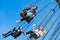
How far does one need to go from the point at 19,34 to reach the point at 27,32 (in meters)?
0.50

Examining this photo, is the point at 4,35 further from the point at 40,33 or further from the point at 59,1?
the point at 59,1

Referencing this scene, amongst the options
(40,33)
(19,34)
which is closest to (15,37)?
(19,34)

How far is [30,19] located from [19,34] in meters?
1.01

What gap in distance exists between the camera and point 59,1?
1778 centimetres

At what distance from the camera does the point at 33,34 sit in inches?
680

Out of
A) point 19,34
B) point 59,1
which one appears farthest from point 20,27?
point 59,1

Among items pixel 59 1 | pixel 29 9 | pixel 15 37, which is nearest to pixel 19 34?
pixel 15 37

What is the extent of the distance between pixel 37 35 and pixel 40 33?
24 cm

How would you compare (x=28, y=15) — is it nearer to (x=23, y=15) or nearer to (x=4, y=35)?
(x=23, y=15)

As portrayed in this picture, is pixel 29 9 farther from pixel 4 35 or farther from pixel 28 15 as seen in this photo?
pixel 4 35

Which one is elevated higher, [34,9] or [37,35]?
[34,9]

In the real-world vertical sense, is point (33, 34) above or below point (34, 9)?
below

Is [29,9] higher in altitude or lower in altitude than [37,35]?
higher

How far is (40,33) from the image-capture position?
17469 mm
